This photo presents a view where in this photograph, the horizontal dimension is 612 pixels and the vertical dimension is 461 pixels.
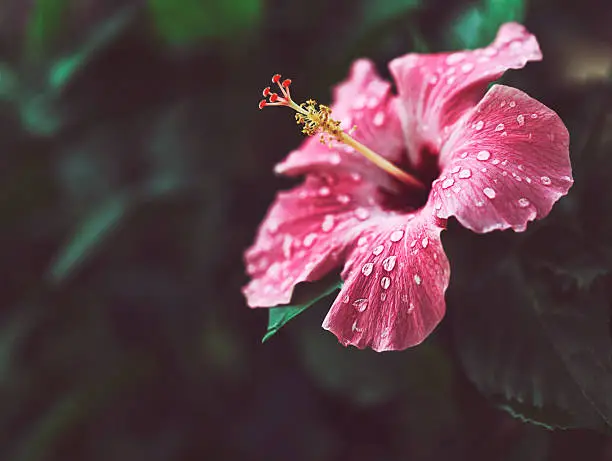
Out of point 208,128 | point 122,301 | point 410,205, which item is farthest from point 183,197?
point 410,205

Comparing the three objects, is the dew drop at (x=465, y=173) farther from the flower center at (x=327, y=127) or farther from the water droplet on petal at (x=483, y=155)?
the flower center at (x=327, y=127)

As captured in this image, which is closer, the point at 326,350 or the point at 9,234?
the point at 326,350

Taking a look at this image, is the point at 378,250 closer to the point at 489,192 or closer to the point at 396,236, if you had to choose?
the point at 396,236

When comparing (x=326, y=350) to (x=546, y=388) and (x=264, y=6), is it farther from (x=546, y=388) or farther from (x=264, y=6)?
(x=264, y=6)

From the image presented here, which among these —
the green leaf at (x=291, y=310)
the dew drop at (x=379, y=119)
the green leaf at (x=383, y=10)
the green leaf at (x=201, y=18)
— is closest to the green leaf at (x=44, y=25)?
the green leaf at (x=201, y=18)

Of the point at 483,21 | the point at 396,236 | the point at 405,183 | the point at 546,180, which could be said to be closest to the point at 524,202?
the point at 546,180
